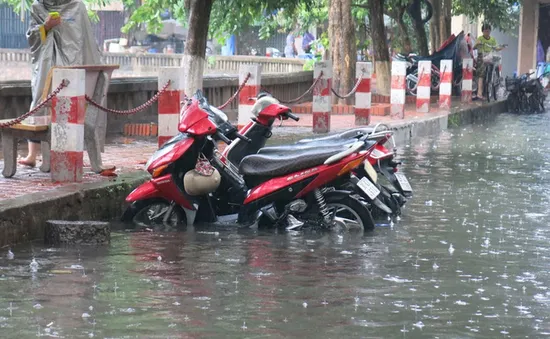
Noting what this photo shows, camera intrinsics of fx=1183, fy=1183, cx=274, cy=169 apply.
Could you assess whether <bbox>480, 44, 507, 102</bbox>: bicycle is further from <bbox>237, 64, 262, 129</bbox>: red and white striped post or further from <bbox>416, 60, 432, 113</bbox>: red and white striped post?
<bbox>237, 64, 262, 129</bbox>: red and white striped post

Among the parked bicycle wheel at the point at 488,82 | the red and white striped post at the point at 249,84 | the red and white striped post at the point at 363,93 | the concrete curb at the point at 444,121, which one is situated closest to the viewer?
the red and white striped post at the point at 249,84

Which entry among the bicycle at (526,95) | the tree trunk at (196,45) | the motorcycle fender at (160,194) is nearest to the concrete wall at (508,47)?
the bicycle at (526,95)

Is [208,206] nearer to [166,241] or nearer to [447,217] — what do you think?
[166,241]

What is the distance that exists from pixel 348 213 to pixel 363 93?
30.2 ft

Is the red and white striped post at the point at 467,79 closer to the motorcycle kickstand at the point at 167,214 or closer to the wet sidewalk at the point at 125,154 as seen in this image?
the wet sidewalk at the point at 125,154

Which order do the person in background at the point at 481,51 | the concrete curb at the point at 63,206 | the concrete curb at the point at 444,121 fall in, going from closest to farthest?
the concrete curb at the point at 63,206, the concrete curb at the point at 444,121, the person in background at the point at 481,51

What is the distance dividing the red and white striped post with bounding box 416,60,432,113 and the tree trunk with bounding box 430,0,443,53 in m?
10.6

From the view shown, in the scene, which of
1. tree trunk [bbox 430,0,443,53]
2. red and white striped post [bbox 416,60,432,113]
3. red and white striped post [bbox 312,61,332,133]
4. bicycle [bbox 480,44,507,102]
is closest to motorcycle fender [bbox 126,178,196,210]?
red and white striped post [bbox 312,61,332,133]

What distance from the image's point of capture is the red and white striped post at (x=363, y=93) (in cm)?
1794

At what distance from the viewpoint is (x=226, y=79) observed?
18828mm

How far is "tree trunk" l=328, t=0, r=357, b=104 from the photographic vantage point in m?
22.6

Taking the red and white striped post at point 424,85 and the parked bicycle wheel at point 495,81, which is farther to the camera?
the parked bicycle wheel at point 495,81

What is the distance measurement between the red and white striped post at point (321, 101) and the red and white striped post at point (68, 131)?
7067 mm

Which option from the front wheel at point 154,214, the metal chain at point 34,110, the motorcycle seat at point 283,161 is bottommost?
the front wheel at point 154,214
